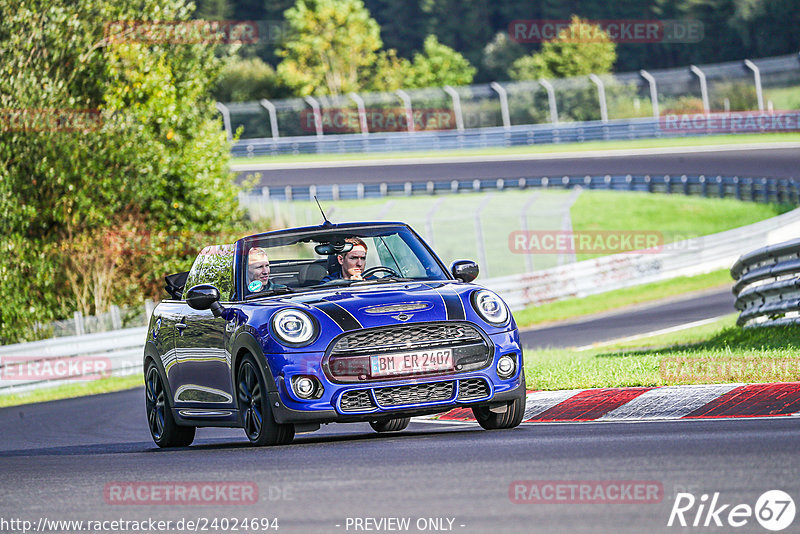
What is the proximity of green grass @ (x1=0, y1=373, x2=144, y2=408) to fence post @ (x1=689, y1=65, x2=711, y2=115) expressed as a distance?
1213 inches

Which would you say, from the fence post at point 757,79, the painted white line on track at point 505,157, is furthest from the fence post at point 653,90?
the fence post at point 757,79

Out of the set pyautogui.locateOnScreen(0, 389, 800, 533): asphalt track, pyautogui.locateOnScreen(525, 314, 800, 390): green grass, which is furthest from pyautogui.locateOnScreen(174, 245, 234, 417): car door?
pyautogui.locateOnScreen(525, 314, 800, 390): green grass

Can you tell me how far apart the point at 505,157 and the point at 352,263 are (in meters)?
43.3

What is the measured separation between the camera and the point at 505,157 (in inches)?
2074

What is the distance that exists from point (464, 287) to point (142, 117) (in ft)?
67.2

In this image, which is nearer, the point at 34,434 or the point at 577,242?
the point at 34,434

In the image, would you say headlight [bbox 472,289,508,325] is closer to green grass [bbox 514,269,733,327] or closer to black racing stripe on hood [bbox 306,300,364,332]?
black racing stripe on hood [bbox 306,300,364,332]

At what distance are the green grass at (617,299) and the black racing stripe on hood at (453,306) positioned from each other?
17989mm

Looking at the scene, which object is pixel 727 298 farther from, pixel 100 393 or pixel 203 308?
pixel 203 308

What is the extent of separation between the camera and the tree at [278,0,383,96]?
77062 mm

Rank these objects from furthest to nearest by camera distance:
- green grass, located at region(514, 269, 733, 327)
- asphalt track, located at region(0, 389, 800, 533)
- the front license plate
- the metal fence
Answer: the metal fence < green grass, located at region(514, 269, 733, 327) < the front license plate < asphalt track, located at region(0, 389, 800, 533)

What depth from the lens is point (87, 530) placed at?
593 centimetres

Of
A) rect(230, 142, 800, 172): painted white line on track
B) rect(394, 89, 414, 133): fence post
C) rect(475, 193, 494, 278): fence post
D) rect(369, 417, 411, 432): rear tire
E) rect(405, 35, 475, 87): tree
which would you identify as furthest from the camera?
rect(405, 35, 475, 87): tree

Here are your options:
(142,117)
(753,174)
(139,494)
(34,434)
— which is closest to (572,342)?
(34,434)
